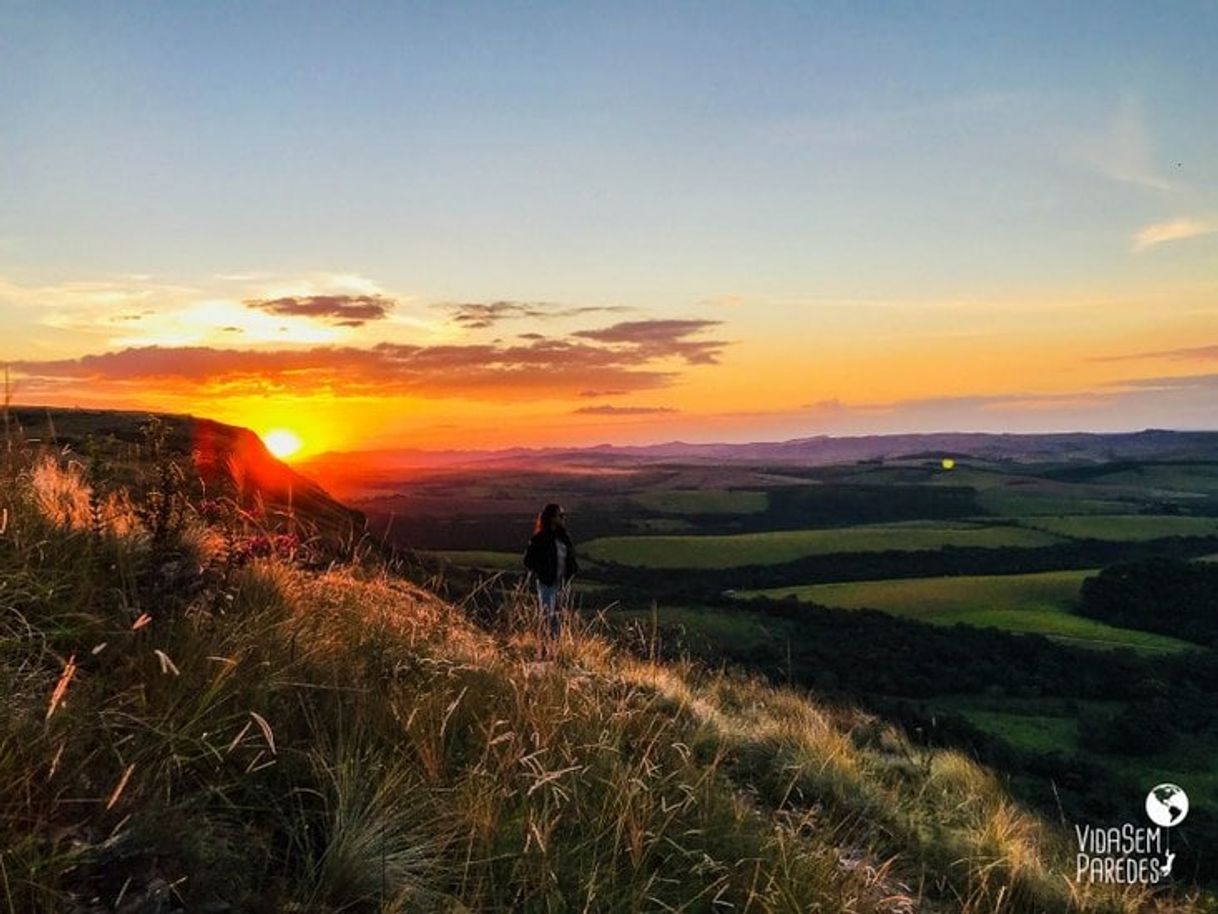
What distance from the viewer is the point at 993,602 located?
3969 inches

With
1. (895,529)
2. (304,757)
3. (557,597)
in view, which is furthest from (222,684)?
(895,529)

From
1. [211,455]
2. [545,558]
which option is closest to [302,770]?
[211,455]

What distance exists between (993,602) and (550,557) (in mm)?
98947

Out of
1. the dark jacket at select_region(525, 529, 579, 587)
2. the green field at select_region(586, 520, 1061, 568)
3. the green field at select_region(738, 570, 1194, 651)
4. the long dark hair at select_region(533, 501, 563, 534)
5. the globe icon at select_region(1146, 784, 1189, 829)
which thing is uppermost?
the long dark hair at select_region(533, 501, 563, 534)

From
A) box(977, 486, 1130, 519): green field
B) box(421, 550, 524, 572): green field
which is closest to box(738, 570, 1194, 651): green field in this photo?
box(421, 550, 524, 572): green field

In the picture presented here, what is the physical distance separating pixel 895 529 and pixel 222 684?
15856cm

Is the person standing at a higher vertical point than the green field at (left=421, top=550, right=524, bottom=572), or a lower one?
higher

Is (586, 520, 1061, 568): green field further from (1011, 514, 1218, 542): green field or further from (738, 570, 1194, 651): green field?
(738, 570, 1194, 651): green field

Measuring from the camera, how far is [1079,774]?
1769 inches

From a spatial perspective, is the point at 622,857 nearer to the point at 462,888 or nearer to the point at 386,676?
the point at 462,888

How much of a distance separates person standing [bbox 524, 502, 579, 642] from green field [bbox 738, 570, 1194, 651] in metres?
83.6

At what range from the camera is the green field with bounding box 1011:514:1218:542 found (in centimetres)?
14288

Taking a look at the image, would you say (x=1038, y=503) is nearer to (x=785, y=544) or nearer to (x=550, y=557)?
(x=785, y=544)

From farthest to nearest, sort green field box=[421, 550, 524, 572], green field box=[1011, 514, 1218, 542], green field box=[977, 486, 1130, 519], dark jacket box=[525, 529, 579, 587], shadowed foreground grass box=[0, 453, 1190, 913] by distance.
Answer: green field box=[977, 486, 1130, 519]
green field box=[1011, 514, 1218, 542]
green field box=[421, 550, 524, 572]
dark jacket box=[525, 529, 579, 587]
shadowed foreground grass box=[0, 453, 1190, 913]
